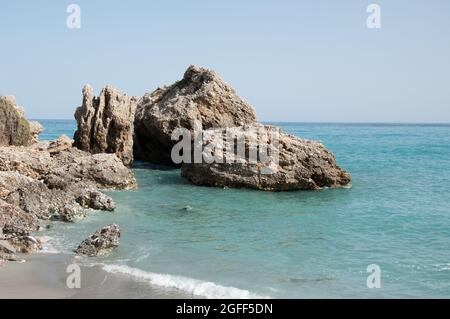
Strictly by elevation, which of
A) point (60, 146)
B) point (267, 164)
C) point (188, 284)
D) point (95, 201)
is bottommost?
point (188, 284)

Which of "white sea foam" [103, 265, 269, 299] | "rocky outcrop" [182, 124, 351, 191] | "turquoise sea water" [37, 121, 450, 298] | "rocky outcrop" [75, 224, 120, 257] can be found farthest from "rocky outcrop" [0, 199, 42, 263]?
"rocky outcrop" [182, 124, 351, 191]

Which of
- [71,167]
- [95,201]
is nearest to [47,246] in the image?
[95,201]

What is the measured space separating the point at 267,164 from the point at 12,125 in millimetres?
11651

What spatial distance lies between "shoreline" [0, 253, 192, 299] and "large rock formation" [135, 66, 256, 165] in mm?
16568

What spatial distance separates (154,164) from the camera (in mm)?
30531

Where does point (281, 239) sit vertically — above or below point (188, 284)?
below

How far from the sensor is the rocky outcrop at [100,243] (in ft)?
38.9

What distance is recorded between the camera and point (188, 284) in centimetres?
995

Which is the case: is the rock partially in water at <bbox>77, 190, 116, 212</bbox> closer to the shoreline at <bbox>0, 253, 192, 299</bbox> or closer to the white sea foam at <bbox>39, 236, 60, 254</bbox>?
the white sea foam at <bbox>39, 236, 60, 254</bbox>

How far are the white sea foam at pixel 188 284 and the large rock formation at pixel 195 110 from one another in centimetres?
1652

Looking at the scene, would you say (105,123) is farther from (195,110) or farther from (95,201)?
(95,201)

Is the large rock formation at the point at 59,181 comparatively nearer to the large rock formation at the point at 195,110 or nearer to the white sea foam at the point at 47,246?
the white sea foam at the point at 47,246

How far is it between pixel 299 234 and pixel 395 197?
7516 millimetres
